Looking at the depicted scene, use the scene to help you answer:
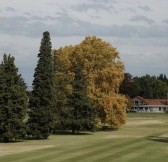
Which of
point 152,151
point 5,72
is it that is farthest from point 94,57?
point 152,151

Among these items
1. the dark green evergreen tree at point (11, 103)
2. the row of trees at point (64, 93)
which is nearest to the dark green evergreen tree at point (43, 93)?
the row of trees at point (64, 93)

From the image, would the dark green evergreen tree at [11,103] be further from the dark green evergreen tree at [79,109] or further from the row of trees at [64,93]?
the dark green evergreen tree at [79,109]

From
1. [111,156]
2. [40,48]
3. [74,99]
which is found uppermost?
[40,48]

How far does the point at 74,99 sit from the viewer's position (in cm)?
6575

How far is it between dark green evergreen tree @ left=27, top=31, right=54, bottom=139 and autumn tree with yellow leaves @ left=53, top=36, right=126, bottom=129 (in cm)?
1361

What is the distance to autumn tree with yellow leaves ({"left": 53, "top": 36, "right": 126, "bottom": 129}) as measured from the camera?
2853 inches

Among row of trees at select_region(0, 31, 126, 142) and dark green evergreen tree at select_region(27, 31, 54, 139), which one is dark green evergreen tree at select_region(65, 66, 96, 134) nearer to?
row of trees at select_region(0, 31, 126, 142)

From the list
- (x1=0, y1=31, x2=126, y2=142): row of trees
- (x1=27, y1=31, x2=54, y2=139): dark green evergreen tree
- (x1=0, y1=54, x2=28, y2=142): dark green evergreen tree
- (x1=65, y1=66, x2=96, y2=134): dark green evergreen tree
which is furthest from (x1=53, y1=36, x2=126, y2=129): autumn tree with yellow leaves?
(x1=0, y1=54, x2=28, y2=142): dark green evergreen tree

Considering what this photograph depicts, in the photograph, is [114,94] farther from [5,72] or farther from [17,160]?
[17,160]

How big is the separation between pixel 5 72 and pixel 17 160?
2036 centimetres

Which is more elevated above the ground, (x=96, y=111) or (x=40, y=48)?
(x=40, y=48)

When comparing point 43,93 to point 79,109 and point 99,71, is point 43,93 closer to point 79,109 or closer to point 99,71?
point 79,109

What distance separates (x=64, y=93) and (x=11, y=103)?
57.2 ft

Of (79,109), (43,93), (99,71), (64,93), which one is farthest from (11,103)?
(99,71)
